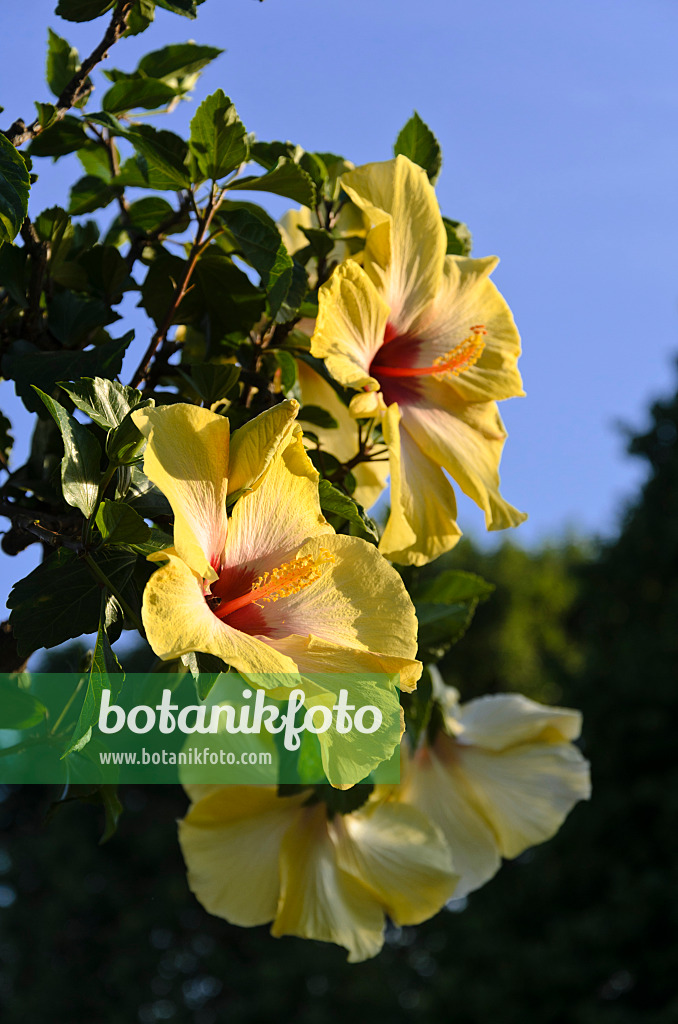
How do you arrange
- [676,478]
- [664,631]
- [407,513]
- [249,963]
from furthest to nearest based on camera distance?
[249,963] < [676,478] < [664,631] < [407,513]

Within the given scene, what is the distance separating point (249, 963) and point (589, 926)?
5.35 metres

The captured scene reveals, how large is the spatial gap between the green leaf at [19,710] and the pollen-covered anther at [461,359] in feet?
1.43

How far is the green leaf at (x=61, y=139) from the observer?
79cm

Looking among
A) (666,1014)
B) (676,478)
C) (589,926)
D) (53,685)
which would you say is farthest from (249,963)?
(53,685)

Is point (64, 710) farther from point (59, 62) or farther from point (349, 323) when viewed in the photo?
point (59, 62)

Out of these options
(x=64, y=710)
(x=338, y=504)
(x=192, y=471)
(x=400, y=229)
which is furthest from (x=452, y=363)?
(x=64, y=710)

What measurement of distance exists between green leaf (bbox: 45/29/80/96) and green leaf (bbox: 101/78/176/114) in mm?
78

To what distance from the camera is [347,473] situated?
765mm

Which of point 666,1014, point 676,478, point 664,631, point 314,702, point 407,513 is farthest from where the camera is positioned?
point 676,478

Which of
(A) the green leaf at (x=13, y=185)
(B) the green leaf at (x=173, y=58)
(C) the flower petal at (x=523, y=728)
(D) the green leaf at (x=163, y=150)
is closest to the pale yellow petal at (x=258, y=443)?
(A) the green leaf at (x=13, y=185)

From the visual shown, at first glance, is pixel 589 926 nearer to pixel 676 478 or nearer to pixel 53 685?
pixel 676 478

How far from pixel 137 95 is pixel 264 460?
0.48 m

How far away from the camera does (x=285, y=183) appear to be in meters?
0.72

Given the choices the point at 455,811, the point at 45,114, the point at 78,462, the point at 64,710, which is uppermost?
the point at 45,114
